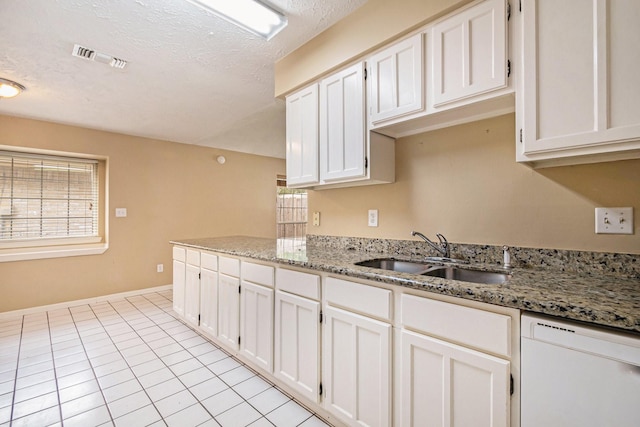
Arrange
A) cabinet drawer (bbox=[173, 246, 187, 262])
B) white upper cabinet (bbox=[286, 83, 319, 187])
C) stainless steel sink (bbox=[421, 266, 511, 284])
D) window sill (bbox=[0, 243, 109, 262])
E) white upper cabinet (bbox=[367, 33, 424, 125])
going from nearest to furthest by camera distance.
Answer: stainless steel sink (bbox=[421, 266, 511, 284])
white upper cabinet (bbox=[367, 33, 424, 125])
white upper cabinet (bbox=[286, 83, 319, 187])
cabinet drawer (bbox=[173, 246, 187, 262])
window sill (bbox=[0, 243, 109, 262])

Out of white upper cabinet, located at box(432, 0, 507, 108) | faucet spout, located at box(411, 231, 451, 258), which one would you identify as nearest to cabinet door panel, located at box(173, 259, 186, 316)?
faucet spout, located at box(411, 231, 451, 258)

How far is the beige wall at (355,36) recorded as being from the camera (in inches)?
60.9

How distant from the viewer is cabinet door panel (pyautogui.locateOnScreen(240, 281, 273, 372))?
191cm

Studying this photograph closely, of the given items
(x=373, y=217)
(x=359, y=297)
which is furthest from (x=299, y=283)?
(x=373, y=217)

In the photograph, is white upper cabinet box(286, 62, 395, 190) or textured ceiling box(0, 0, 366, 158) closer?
textured ceiling box(0, 0, 366, 158)

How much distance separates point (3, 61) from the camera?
86.0 inches

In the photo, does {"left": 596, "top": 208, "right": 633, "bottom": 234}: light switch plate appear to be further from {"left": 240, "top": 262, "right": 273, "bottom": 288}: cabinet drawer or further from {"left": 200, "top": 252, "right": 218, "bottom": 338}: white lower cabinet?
{"left": 200, "top": 252, "right": 218, "bottom": 338}: white lower cabinet

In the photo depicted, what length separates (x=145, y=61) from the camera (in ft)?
7.35

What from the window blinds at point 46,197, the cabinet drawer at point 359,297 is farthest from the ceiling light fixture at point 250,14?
the window blinds at point 46,197

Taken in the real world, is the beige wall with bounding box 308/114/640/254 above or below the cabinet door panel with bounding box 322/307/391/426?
above

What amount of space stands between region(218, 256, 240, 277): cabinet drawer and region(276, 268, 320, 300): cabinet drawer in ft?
1.62

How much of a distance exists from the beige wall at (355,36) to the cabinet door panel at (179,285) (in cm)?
198

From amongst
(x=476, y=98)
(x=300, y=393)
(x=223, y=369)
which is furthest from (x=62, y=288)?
(x=476, y=98)

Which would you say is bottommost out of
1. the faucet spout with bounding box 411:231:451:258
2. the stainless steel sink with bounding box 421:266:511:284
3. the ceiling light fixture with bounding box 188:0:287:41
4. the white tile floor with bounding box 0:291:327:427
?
the white tile floor with bounding box 0:291:327:427
